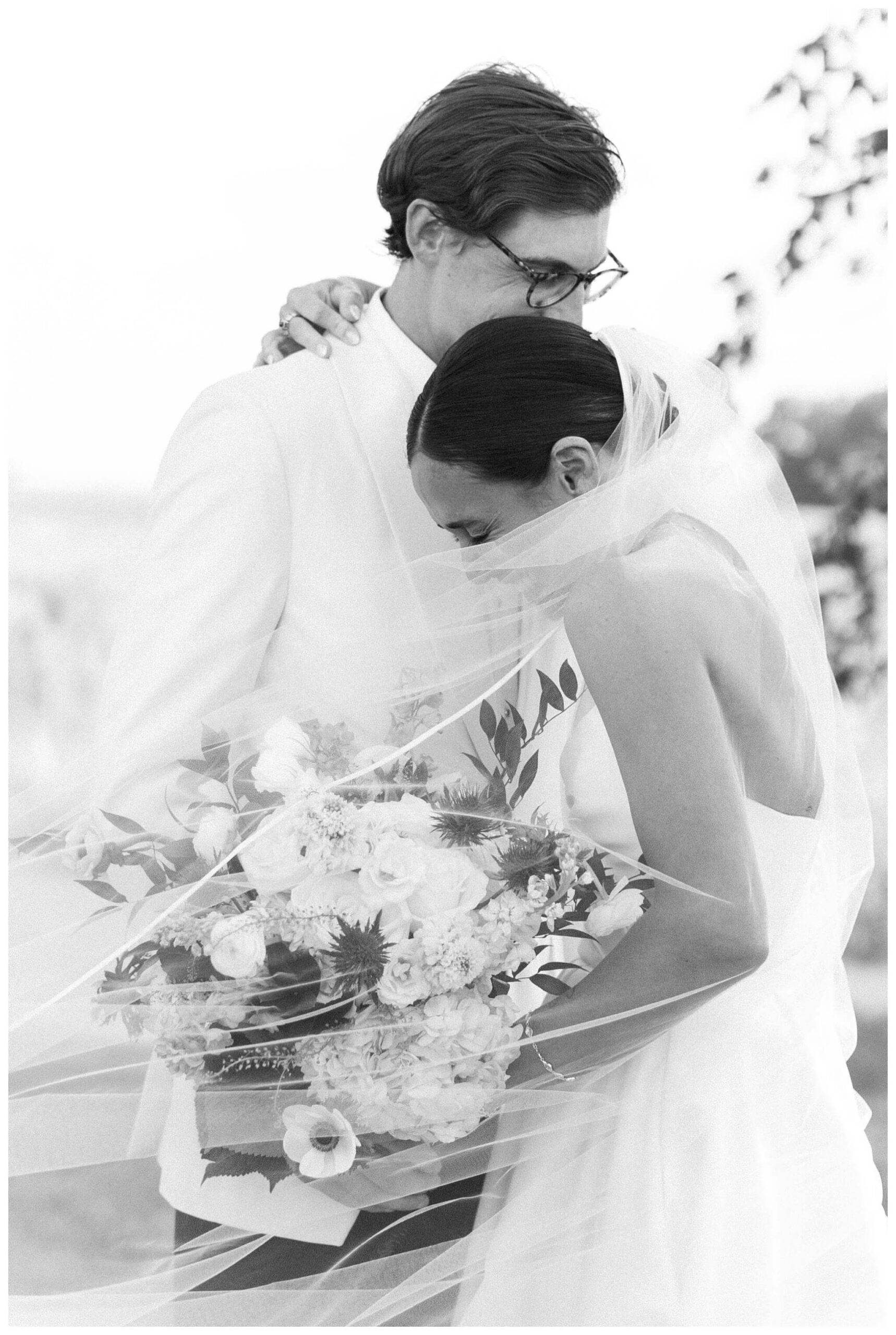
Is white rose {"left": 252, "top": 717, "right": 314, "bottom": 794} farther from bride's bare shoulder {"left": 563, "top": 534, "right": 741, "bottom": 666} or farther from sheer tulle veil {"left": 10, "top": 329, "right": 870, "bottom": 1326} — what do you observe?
bride's bare shoulder {"left": 563, "top": 534, "right": 741, "bottom": 666}

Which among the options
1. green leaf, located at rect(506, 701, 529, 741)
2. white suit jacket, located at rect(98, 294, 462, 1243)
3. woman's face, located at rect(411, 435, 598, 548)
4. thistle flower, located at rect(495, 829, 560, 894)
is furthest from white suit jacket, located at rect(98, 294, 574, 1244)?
thistle flower, located at rect(495, 829, 560, 894)

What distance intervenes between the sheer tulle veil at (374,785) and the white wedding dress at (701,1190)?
2 cm

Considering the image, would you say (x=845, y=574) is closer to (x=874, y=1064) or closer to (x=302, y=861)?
(x=302, y=861)

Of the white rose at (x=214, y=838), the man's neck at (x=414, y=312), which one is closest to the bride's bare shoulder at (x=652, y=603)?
the white rose at (x=214, y=838)

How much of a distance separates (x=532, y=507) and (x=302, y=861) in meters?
0.66

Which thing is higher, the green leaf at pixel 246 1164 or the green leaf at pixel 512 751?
the green leaf at pixel 512 751

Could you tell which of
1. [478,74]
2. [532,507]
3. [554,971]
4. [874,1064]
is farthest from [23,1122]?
[874,1064]

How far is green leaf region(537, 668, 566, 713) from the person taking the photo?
175cm

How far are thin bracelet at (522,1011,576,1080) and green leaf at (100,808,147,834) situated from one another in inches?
24.6

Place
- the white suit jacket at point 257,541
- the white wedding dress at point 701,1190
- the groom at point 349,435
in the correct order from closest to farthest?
the white wedding dress at point 701,1190, the white suit jacket at point 257,541, the groom at point 349,435

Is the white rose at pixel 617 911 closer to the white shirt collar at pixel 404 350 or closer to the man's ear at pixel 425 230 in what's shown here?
the white shirt collar at pixel 404 350

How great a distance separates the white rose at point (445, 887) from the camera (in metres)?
1.58

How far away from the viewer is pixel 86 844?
68.9 inches

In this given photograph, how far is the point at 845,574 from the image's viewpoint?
10.1ft
